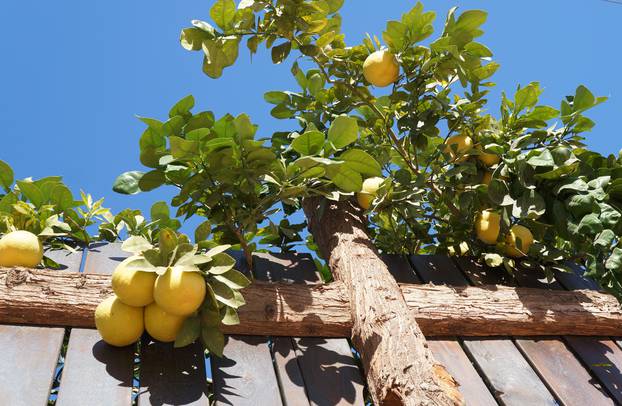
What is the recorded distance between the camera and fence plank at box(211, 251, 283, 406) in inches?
49.4

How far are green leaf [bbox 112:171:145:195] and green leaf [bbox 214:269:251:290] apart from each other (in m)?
0.35

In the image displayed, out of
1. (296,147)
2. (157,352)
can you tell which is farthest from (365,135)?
(157,352)

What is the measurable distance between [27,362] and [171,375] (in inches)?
10.2

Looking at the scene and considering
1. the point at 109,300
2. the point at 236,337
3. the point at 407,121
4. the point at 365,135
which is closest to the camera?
the point at 109,300

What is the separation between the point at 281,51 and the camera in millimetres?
1779

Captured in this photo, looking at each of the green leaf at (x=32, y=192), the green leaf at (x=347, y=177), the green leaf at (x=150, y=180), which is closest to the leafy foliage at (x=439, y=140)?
the green leaf at (x=347, y=177)

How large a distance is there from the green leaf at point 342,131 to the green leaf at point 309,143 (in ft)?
0.11

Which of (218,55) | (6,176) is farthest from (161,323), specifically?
(218,55)

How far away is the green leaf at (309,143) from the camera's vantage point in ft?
4.83

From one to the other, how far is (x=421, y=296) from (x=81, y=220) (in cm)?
87

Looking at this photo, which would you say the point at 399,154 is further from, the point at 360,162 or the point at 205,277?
the point at 205,277

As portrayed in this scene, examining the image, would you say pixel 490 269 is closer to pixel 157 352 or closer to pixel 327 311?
pixel 327 311

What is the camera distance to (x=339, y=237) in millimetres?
1743

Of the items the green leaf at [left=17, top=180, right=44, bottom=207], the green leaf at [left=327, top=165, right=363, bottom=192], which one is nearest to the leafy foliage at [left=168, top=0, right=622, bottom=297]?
the green leaf at [left=327, top=165, right=363, bottom=192]
